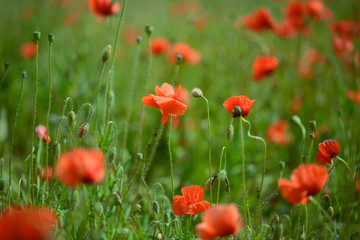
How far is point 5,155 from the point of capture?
6.44 feet

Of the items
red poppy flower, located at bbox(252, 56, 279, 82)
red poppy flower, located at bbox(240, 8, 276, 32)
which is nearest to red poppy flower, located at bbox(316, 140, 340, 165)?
red poppy flower, located at bbox(252, 56, 279, 82)

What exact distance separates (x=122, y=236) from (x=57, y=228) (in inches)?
9.6

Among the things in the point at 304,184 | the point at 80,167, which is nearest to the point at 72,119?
the point at 80,167

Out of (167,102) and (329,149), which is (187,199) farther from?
(329,149)

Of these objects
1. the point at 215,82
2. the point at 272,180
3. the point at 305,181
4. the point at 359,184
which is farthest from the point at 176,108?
the point at 215,82

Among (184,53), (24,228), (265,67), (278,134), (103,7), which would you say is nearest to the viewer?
(24,228)

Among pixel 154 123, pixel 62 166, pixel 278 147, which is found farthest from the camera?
pixel 154 123

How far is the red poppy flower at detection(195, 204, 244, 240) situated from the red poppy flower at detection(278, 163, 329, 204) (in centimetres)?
14

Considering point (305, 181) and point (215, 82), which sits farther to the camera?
point (215, 82)

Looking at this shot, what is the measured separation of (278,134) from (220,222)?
61.3 inches

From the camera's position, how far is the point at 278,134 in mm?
2270

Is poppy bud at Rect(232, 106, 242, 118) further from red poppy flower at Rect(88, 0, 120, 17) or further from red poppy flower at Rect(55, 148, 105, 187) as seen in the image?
red poppy flower at Rect(88, 0, 120, 17)

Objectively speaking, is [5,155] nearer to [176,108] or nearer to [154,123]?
[154,123]

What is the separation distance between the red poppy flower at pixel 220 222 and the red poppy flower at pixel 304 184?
144mm
